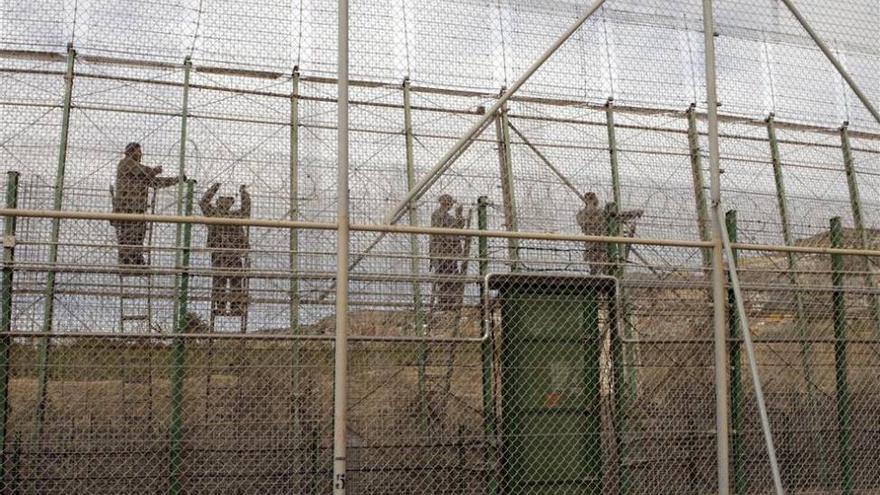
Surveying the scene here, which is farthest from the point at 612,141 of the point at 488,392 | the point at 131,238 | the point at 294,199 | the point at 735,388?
the point at 131,238

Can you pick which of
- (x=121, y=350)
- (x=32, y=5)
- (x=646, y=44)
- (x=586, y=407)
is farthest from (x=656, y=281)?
(x=32, y=5)

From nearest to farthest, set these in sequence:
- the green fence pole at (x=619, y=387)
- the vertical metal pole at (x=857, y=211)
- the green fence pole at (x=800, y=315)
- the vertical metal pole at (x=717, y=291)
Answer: the vertical metal pole at (x=717, y=291)
the green fence pole at (x=619, y=387)
the green fence pole at (x=800, y=315)
the vertical metal pole at (x=857, y=211)

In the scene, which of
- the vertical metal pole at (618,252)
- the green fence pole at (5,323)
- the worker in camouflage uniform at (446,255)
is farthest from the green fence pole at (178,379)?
the vertical metal pole at (618,252)

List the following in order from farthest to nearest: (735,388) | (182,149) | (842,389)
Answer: (182,149) < (842,389) < (735,388)

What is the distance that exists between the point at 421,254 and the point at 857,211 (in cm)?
526

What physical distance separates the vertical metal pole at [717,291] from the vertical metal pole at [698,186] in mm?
446

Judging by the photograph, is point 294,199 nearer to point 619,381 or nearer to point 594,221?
point 594,221

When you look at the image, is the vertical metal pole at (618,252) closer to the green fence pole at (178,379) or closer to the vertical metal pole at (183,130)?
the green fence pole at (178,379)

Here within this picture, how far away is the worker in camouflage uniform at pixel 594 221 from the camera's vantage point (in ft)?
23.6

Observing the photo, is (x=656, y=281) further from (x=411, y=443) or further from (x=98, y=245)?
(x=98, y=245)

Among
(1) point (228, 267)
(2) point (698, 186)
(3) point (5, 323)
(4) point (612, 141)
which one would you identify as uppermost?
(4) point (612, 141)

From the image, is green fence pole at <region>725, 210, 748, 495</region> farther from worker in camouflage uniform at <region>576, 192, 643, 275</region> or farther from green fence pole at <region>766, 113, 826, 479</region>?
worker in camouflage uniform at <region>576, 192, 643, 275</region>

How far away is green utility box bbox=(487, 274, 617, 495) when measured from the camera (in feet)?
20.1

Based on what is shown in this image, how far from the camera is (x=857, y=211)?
910cm
